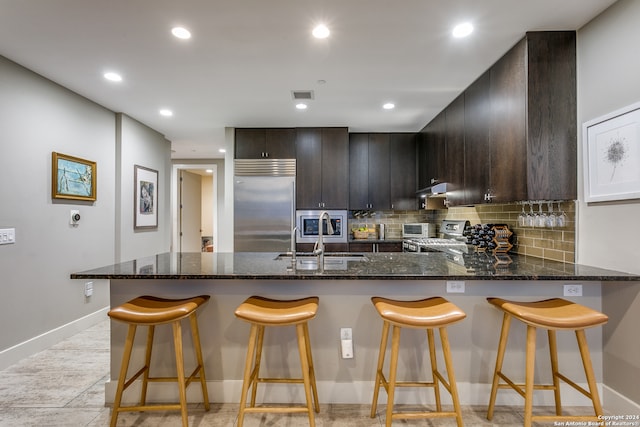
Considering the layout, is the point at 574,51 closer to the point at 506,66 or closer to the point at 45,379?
the point at 506,66

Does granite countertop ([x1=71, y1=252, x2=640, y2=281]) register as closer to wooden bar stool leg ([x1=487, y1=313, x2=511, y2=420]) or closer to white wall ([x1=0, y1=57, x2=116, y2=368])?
wooden bar stool leg ([x1=487, y1=313, x2=511, y2=420])

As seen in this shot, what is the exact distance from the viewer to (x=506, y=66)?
2.28 meters

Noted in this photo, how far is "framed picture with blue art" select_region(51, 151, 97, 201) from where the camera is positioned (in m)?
2.84

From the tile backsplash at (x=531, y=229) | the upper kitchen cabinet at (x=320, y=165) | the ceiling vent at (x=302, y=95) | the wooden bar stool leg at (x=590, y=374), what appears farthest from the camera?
the upper kitchen cabinet at (x=320, y=165)

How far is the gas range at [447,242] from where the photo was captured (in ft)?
11.1

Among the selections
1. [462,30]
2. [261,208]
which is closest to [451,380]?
[462,30]

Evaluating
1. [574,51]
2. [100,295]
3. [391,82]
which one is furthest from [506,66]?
[100,295]

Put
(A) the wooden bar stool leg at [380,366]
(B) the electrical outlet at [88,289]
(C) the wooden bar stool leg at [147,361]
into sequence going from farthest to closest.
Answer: (B) the electrical outlet at [88,289]
(C) the wooden bar stool leg at [147,361]
(A) the wooden bar stool leg at [380,366]

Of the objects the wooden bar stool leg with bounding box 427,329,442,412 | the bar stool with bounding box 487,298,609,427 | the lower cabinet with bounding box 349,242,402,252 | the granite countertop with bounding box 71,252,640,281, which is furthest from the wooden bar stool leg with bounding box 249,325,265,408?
the lower cabinet with bounding box 349,242,402,252

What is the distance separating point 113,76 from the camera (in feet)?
8.72

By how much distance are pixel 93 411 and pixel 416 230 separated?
13.3 feet

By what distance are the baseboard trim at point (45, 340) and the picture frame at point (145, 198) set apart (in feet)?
3.93

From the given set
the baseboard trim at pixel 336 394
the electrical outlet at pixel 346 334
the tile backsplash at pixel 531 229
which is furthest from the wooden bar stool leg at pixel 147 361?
the tile backsplash at pixel 531 229

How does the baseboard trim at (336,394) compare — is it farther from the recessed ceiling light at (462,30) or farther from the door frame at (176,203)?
the door frame at (176,203)
